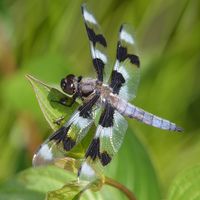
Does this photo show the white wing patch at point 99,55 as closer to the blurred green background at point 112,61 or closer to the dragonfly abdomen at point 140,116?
the dragonfly abdomen at point 140,116


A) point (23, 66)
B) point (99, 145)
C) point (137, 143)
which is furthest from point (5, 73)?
point (99, 145)

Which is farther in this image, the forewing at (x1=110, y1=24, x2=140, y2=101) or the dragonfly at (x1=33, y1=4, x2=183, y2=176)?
the forewing at (x1=110, y1=24, x2=140, y2=101)

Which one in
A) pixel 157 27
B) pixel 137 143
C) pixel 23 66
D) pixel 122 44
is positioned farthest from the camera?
pixel 157 27

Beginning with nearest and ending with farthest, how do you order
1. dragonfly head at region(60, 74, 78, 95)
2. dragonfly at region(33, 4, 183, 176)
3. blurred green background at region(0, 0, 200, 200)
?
dragonfly at region(33, 4, 183, 176) < dragonfly head at region(60, 74, 78, 95) < blurred green background at region(0, 0, 200, 200)

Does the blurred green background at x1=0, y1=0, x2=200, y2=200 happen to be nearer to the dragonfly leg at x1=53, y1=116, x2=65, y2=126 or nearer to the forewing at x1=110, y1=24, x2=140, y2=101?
the forewing at x1=110, y1=24, x2=140, y2=101

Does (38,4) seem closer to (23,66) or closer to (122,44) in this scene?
(23,66)

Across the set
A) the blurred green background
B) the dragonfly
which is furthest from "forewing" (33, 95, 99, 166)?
the blurred green background
